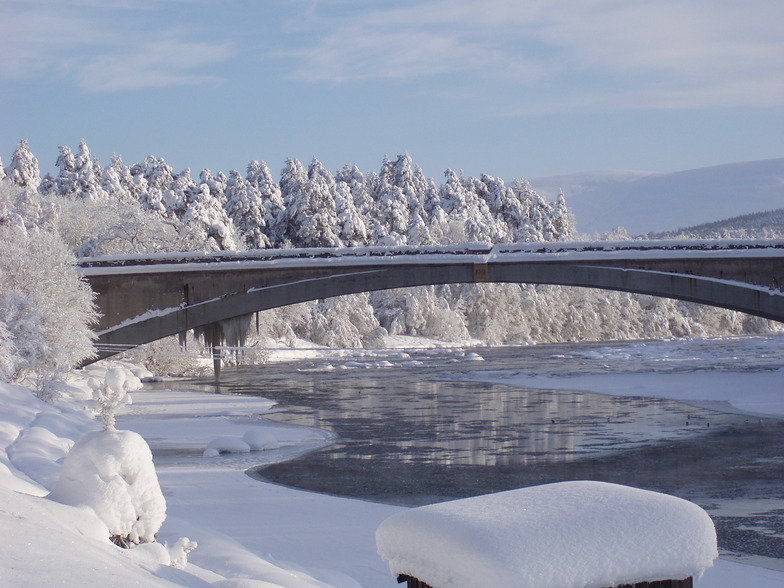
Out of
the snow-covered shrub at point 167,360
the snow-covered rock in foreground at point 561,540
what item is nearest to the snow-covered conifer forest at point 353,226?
the snow-covered shrub at point 167,360

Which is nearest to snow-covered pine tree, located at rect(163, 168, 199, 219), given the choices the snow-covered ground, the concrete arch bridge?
the concrete arch bridge

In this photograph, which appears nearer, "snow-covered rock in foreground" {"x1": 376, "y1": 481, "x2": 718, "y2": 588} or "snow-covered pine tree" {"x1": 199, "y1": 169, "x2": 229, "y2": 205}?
"snow-covered rock in foreground" {"x1": 376, "y1": 481, "x2": 718, "y2": 588}

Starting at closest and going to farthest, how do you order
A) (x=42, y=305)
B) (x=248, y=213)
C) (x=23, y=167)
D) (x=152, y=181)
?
(x=42, y=305) < (x=23, y=167) < (x=248, y=213) < (x=152, y=181)

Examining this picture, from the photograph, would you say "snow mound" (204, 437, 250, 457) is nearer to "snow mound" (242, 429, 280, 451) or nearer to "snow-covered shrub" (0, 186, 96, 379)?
"snow mound" (242, 429, 280, 451)

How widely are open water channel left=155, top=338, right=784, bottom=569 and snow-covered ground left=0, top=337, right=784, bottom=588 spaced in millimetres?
1218

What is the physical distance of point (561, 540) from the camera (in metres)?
5.41

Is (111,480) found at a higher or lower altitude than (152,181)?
lower

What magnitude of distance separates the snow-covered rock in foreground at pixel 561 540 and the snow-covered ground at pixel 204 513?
104 inches

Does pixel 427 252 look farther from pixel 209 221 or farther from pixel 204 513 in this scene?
pixel 209 221

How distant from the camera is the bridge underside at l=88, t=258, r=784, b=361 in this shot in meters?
40.9

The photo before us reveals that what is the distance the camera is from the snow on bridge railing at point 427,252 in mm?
40094

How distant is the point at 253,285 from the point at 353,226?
4776cm

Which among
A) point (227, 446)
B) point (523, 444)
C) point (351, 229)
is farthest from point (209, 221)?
point (523, 444)

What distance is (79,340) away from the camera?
34.7 metres
